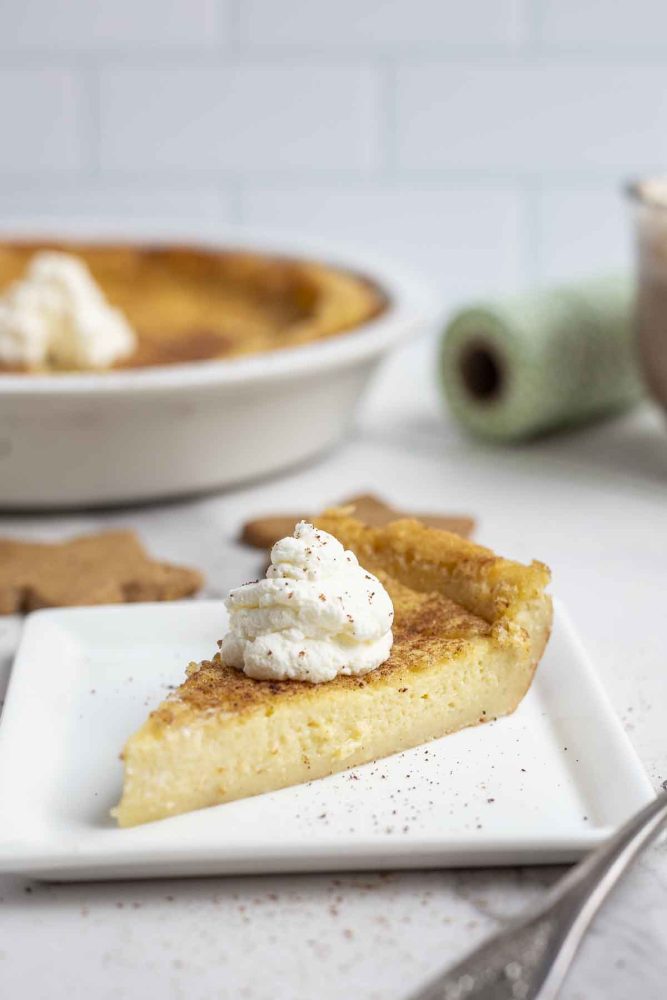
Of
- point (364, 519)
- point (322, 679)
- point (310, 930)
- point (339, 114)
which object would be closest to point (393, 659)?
point (322, 679)

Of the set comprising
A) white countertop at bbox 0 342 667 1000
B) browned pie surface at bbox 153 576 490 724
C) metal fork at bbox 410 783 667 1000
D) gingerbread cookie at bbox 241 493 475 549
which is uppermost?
metal fork at bbox 410 783 667 1000

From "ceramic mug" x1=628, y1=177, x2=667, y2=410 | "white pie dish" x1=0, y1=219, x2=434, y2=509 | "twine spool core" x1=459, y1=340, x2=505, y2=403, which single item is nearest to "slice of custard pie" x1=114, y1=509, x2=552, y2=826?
"white pie dish" x1=0, y1=219, x2=434, y2=509

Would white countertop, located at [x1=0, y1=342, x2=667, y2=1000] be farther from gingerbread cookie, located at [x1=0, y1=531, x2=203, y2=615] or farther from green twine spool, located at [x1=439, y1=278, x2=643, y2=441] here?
green twine spool, located at [x1=439, y1=278, x2=643, y2=441]

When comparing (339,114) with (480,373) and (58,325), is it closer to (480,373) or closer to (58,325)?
(480,373)

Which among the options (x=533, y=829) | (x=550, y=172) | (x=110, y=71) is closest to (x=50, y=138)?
(x=110, y=71)

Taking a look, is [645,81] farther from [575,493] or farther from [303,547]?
[303,547]

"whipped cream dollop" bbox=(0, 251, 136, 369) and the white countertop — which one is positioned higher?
"whipped cream dollop" bbox=(0, 251, 136, 369)
